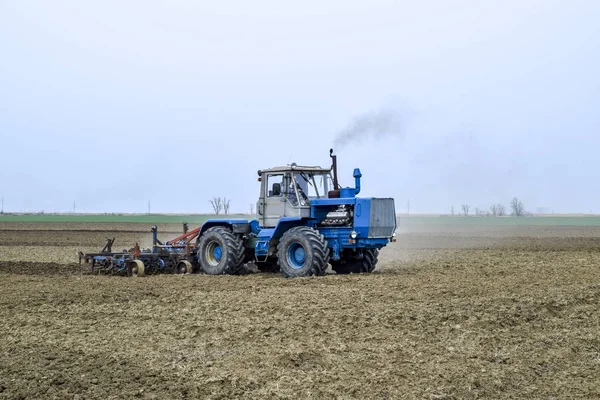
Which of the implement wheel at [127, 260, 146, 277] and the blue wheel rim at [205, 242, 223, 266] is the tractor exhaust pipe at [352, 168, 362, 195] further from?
the implement wheel at [127, 260, 146, 277]

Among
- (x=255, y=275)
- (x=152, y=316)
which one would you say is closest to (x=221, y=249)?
(x=255, y=275)

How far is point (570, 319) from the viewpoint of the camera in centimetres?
1179

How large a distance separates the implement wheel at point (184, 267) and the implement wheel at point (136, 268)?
961 millimetres

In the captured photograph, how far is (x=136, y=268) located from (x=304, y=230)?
455cm

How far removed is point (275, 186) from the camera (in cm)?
1866

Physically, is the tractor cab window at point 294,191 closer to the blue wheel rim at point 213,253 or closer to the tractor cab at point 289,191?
the tractor cab at point 289,191

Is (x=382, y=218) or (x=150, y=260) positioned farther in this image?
(x=150, y=260)

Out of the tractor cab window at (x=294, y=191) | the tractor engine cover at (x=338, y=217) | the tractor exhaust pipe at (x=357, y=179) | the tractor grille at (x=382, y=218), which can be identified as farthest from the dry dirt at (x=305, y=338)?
the tractor exhaust pipe at (x=357, y=179)

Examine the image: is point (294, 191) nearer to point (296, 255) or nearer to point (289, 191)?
point (289, 191)

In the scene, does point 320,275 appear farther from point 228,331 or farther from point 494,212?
point 494,212

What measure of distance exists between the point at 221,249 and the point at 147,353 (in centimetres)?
918

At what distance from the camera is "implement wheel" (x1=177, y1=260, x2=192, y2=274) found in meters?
19.5

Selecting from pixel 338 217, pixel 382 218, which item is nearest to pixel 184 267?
pixel 338 217

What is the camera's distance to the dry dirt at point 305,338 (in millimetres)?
8820
